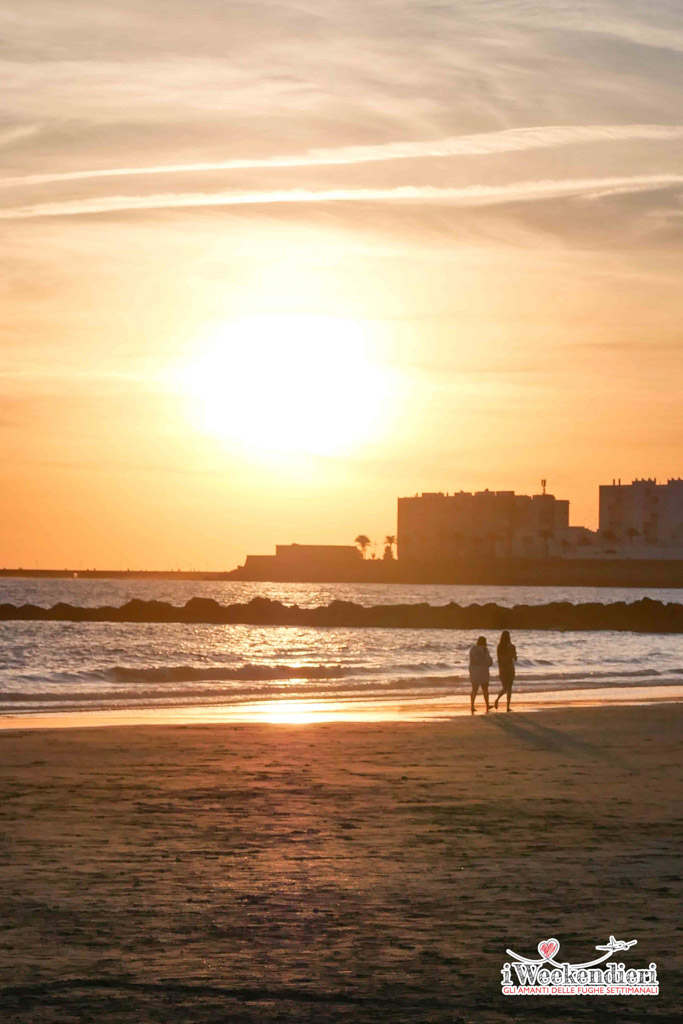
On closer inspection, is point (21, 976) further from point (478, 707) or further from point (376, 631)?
point (376, 631)

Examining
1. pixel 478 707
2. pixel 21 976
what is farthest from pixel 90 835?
pixel 478 707

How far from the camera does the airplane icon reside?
275 inches

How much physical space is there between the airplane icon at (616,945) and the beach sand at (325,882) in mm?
Result: 79

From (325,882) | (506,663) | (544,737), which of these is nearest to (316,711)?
(506,663)

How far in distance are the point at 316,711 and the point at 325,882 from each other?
17686mm

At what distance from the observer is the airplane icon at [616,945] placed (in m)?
6.99

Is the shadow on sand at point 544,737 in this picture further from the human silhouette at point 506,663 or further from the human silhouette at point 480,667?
the human silhouette at point 506,663

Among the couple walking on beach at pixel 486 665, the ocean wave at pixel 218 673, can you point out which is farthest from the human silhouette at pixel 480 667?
the ocean wave at pixel 218 673

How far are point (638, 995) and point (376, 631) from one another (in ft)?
265

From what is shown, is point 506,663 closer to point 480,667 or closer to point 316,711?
point 480,667

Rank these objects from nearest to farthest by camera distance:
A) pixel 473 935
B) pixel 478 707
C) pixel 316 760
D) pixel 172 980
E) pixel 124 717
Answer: pixel 172 980 < pixel 473 935 < pixel 316 760 < pixel 124 717 < pixel 478 707

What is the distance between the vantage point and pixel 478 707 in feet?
87.0

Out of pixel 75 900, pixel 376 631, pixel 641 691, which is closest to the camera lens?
pixel 75 900

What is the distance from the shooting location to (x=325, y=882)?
885 centimetres
